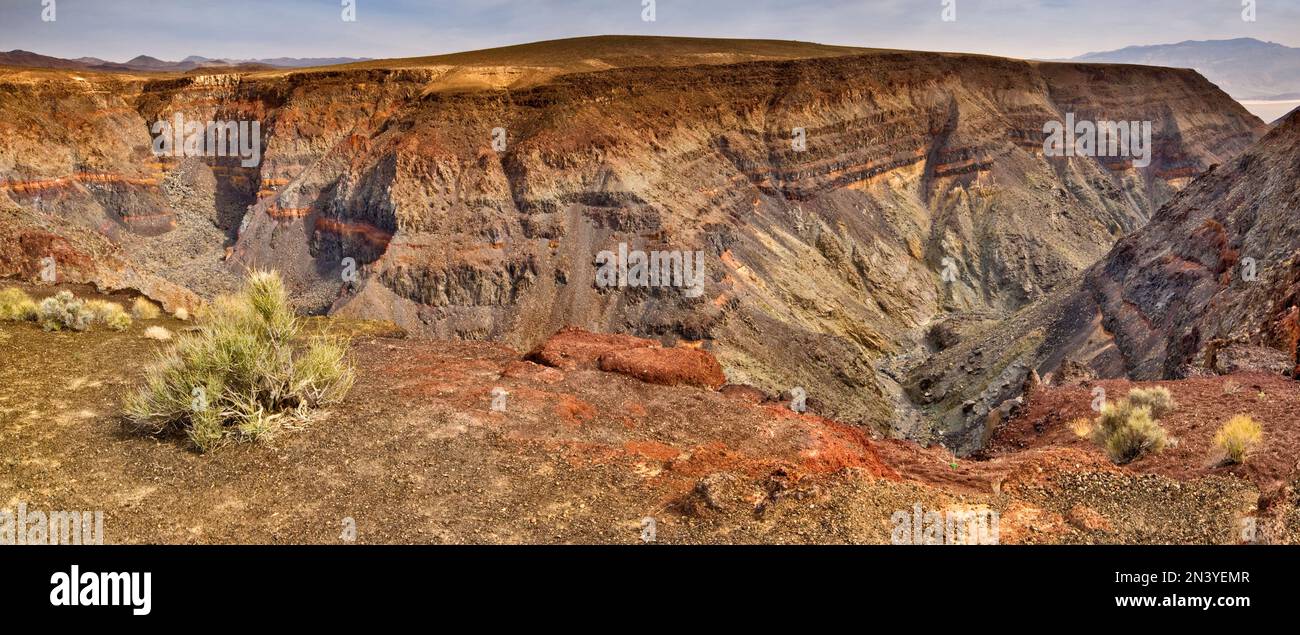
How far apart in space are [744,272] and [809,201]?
12564 mm

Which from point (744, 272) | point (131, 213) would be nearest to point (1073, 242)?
point (744, 272)

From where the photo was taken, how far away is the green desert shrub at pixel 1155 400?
44.7 ft

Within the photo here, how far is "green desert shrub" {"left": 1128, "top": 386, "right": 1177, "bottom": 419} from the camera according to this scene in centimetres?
1361

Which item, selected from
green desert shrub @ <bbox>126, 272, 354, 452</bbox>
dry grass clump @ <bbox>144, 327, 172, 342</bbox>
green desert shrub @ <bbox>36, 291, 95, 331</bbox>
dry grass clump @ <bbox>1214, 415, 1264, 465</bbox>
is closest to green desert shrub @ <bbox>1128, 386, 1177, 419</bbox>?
dry grass clump @ <bbox>1214, 415, 1264, 465</bbox>

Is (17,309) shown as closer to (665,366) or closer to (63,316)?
(63,316)

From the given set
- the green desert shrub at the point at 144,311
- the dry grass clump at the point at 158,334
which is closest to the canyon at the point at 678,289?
the dry grass clump at the point at 158,334

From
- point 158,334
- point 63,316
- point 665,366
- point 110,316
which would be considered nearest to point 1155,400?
point 665,366

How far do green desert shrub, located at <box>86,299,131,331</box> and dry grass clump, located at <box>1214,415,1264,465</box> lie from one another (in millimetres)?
18446

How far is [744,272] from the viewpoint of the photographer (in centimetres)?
4197

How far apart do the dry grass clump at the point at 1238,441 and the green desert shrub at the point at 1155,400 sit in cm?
263

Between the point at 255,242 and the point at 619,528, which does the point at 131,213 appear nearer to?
the point at 255,242

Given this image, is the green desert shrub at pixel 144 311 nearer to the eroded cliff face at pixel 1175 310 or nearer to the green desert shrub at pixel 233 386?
the green desert shrub at pixel 233 386

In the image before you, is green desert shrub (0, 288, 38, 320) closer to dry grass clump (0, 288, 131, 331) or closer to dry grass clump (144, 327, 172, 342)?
dry grass clump (0, 288, 131, 331)

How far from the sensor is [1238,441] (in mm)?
10195
